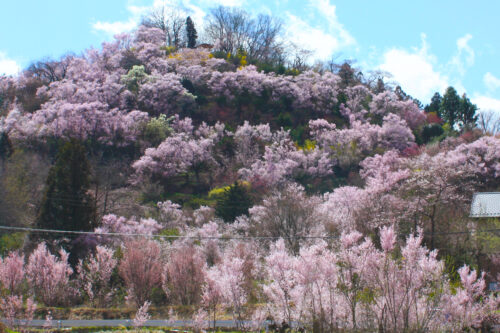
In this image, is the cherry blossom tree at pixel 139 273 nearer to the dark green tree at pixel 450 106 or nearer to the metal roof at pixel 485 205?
the metal roof at pixel 485 205

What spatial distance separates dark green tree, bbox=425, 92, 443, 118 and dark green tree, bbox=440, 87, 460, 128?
1.16 meters

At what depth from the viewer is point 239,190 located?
92.4 ft

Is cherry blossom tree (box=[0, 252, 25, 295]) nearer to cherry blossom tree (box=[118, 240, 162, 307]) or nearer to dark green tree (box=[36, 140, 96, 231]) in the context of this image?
cherry blossom tree (box=[118, 240, 162, 307])

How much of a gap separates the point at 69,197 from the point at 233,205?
9865mm

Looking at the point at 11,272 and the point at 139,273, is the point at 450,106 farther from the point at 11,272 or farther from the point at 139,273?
the point at 11,272

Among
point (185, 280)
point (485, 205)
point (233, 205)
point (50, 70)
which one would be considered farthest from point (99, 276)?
point (50, 70)

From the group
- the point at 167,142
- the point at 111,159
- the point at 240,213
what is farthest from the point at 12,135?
the point at 240,213

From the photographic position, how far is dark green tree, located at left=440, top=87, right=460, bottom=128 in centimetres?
5638

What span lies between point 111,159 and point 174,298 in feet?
81.2

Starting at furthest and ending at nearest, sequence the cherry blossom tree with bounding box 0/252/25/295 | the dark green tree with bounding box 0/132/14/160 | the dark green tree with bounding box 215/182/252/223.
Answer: the dark green tree with bounding box 0/132/14/160 → the dark green tree with bounding box 215/182/252/223 → the cherry blossom tree with bounding box 0/252/25/295

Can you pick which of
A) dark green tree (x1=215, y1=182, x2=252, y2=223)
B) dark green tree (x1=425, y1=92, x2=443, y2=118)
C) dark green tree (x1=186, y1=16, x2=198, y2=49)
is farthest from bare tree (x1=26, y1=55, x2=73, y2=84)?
dark green tree (x1=425, y1=92, x2=443, y2=118)

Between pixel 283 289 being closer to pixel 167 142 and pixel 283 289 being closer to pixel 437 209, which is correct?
pixel 437 209

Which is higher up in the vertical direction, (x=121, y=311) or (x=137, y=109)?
(x=137, y=109)

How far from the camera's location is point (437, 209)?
20.0 meters
